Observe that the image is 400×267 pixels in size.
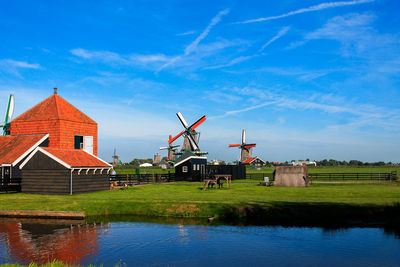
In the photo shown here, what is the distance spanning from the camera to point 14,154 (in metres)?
36.1

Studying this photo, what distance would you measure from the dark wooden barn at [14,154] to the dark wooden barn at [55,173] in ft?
5.11

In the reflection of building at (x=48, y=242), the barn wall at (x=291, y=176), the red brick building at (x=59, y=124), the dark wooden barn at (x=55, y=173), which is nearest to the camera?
the reflection of building at (x=48, y=242)

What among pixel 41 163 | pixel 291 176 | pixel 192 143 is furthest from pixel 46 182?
pixel 192 143

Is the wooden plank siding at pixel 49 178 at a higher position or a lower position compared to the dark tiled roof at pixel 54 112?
lower

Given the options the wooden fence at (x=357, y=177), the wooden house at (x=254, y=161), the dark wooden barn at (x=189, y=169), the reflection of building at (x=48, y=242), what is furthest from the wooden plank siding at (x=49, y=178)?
the wooden house at (x=254, y=161)

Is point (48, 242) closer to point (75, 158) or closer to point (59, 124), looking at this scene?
point (75, 158)

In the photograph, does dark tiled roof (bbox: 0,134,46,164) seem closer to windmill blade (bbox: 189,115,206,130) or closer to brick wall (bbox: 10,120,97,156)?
brick wall (bbox: 10,120,97,156)

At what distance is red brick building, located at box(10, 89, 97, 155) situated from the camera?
40656 mm

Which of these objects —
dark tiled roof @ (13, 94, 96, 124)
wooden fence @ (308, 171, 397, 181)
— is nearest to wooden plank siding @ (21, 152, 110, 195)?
dark tiled roof @ (13, 94, 96, 124)

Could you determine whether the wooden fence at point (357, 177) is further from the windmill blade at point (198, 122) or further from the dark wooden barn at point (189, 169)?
the windmill blade at point (198, 122)

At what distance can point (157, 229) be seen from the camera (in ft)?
65.6

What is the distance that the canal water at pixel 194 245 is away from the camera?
14.3 meters

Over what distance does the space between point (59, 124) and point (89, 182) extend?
9671mm

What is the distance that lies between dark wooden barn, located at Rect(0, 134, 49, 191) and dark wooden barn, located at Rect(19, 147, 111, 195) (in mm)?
1557
